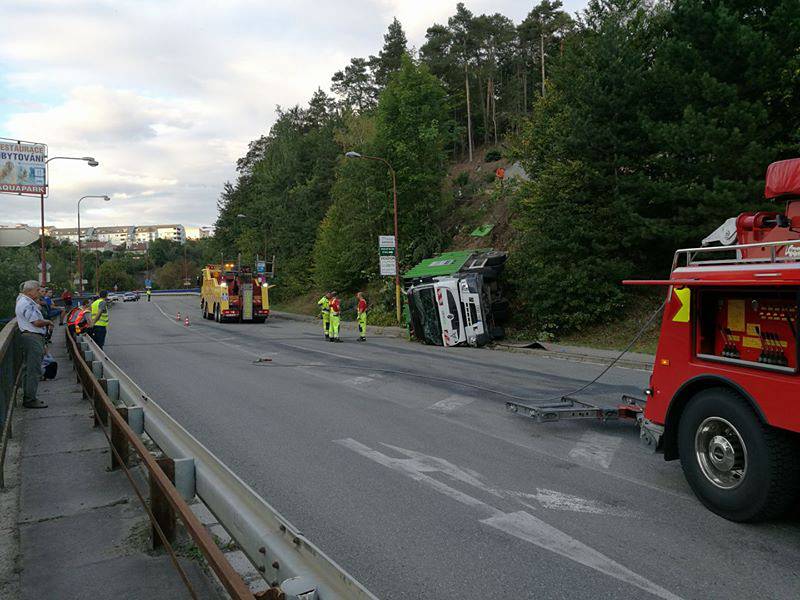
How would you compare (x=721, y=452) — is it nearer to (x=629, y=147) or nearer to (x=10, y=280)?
(x=629, y=147)

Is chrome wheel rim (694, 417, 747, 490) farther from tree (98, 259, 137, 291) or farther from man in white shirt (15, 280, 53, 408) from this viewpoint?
tree (98, 259, 137, 291)

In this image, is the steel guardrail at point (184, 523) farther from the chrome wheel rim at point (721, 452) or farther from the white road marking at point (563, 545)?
the chrome wheel rim at point (721, 452)

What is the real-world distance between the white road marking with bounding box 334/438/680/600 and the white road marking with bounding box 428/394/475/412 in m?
2.32

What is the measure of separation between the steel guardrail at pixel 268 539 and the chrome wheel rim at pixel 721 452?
10.8ft

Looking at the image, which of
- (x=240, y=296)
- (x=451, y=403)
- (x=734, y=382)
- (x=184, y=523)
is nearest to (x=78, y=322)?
(x=451, y=403)

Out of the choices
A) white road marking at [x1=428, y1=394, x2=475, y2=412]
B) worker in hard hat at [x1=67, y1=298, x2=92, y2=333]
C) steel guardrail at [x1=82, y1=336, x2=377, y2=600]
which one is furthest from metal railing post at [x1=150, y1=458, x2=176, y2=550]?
worker in hard hat at [x1=67, y1=298, x2=92, y2=333]

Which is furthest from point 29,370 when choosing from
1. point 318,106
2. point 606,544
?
point 318,106

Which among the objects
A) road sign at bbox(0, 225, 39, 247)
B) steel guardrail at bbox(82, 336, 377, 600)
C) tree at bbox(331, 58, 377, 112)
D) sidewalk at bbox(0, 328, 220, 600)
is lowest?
sidewalk at bbox(0, 328, 220, 600)

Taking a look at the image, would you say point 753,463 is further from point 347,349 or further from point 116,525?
point 347,349

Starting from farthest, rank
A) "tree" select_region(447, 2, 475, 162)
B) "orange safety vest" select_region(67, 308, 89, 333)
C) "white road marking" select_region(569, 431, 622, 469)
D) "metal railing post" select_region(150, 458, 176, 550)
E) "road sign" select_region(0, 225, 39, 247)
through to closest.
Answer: "tree" select_region(447, 2, 475, 162)
"road sign" select_region(0, 225, 39, 247)
"orange safety vest" select_region(67, 308, 89, 333)
"white road marking" select_region(569, 431, 622, 469)
"metal railing post" select_region(150, 458, 176, 550)

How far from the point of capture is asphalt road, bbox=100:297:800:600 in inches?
151

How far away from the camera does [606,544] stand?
4293 mm

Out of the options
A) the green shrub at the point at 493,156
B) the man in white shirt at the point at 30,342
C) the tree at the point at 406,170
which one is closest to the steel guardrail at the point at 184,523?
the man in white shirt at the point at 30,342

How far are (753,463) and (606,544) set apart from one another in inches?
49.2
